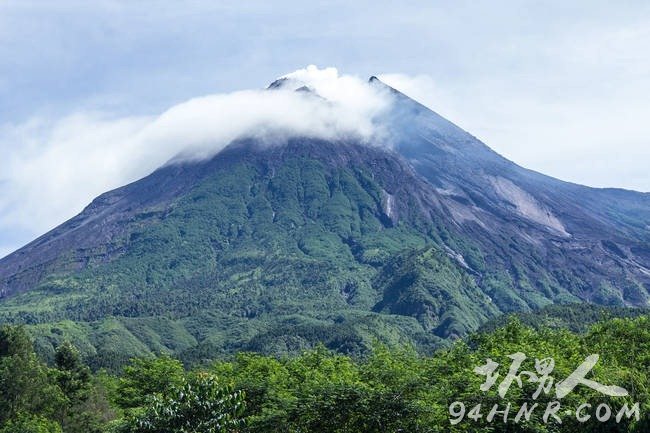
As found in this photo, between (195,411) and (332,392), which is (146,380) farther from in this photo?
(195,411)

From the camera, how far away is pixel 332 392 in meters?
37.3

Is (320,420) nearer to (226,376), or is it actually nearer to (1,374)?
(226,376)

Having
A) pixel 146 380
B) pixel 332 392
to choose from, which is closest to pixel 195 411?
pixel 332 392

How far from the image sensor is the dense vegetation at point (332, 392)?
95.0 feet

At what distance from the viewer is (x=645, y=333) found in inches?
1884

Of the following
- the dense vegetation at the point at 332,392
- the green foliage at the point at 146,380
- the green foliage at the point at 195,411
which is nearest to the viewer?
the green foliage at the point at 195,411

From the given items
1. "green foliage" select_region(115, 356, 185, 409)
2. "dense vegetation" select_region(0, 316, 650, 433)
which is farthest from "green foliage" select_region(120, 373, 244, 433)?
"green foliage" select_region(115, 356, 185, 409)

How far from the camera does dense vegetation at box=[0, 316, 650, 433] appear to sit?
28969mm

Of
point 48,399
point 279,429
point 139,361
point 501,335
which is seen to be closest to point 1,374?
point 48,399

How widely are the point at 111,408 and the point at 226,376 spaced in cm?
1497

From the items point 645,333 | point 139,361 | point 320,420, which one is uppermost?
point 139,361

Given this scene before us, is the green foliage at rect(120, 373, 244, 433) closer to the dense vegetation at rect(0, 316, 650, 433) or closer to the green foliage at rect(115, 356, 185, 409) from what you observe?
the dense vegetation at rect(0, 316, 650, 433)

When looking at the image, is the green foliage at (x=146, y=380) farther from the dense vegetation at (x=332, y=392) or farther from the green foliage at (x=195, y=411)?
the green foliage at (x=195, y=411)

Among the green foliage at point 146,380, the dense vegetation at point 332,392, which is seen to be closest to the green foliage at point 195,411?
the dense vegetation at point 332,392
